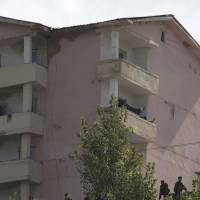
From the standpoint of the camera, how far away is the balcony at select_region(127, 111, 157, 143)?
41.4 meters

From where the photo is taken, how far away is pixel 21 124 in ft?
139

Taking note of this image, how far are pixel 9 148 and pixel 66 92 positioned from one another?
367 centimetres

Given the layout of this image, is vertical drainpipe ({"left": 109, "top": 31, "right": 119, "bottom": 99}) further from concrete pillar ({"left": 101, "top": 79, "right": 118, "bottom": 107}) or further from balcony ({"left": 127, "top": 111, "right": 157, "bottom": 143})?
balcony ({"left": 127, "top": 111, "right": 157, "bottom": 143})

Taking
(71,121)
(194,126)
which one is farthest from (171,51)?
(71,121)

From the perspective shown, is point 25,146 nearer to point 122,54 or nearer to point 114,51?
point 114,51

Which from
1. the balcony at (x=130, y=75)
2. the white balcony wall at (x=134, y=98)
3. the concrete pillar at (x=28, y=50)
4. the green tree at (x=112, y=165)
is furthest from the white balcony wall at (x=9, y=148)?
the green tree at (x=112, y=165)

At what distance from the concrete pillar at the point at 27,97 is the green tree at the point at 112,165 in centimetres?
1571

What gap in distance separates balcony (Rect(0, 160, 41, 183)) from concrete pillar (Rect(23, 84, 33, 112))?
2.42m

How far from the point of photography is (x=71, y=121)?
42.5 m

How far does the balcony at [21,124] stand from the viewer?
139 feet

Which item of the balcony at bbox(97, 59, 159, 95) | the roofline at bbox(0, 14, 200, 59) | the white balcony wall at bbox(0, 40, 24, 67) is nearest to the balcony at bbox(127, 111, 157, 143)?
the balcony at bbox(97, 59, 159, 95)

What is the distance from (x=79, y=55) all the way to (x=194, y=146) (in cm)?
862

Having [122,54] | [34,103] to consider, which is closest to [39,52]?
[34,103]

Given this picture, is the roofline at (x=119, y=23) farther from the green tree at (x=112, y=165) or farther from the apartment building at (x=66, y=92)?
the green tree at (x=112, y=165)
